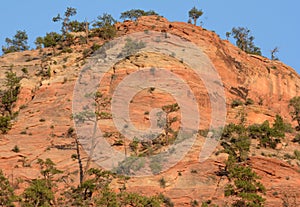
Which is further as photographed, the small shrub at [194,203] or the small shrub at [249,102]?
the small shrub at [249,102]

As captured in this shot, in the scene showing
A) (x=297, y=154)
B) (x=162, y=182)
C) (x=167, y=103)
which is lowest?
(x=162, y=182)

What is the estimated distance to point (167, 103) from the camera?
6234cm

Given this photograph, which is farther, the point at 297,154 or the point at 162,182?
the point at 297,154

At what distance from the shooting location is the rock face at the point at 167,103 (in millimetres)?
49250

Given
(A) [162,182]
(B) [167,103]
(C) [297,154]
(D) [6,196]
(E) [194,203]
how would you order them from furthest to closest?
(B) [167,103]
(C) [297,154]
(A) [162,182]
(E) [194,203]
(D) [6,196]

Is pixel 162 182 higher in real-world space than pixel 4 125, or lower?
lower

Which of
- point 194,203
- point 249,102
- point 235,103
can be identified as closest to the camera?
point 194,203

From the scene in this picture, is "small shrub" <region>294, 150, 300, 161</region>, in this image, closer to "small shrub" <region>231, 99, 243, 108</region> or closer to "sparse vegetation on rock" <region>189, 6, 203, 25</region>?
"small shrub" <region>231, 99, 243, 108</region>

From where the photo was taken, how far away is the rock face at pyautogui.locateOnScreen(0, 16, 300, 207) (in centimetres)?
4925

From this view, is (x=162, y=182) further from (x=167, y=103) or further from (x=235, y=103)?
(x=235, y=103)

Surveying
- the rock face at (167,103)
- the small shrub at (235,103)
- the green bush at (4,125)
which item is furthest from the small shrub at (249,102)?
the green bush at (4,125)

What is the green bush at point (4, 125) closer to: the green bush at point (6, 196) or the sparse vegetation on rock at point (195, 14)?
the green bush at point (6, 196)

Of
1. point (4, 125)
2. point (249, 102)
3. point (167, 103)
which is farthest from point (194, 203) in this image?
point (249, 102)

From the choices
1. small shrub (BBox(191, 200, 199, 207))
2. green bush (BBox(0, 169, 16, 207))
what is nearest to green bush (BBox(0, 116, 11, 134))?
green bush (BBox(0, 169, 16, 207))
